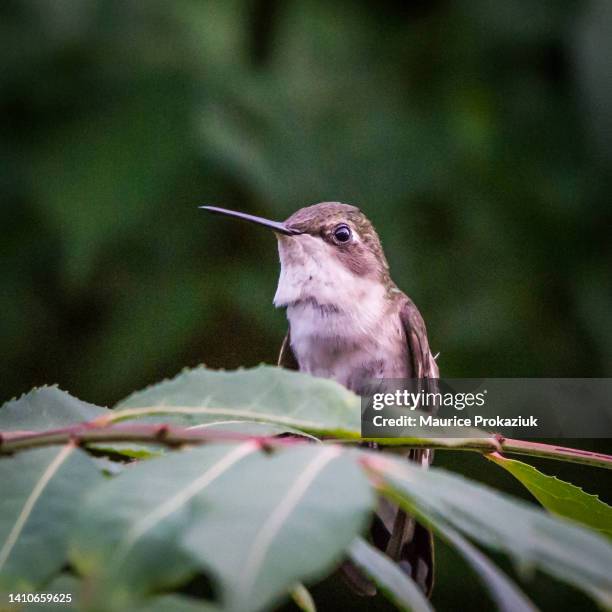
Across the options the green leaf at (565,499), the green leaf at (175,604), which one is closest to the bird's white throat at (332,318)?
the green leaf at (565,499)

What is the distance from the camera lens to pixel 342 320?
2488mm

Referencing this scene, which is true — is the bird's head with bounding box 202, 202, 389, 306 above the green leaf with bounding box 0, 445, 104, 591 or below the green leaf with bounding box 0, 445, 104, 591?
above

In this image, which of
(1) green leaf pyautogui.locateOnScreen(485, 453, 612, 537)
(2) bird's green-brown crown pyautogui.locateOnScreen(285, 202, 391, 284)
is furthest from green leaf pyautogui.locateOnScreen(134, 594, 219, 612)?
(2) bird's green-brown crown pyautogui.locateOnScreen(285, 202, 391, 284)

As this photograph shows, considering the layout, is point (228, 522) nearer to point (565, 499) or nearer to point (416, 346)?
point (565, 499)

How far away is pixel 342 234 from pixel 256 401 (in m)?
1.86

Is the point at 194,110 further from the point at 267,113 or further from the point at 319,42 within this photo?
the point at 319,42

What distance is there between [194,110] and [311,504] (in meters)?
2.34

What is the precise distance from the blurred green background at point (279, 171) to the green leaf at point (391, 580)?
6.52 feet

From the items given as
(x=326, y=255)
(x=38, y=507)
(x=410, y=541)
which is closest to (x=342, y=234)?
(x=326, y=255)

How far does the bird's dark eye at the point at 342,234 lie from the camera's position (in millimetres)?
2736

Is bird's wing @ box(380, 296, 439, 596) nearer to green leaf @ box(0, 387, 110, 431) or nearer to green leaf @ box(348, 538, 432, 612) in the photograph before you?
green leaf @ box(0, 387, 110, 431)

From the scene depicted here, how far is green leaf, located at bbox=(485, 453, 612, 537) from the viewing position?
1115 millimetres

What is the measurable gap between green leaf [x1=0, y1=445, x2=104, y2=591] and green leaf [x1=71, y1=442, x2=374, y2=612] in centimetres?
10

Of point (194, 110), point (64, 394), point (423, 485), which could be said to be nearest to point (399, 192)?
point (194, 110)
